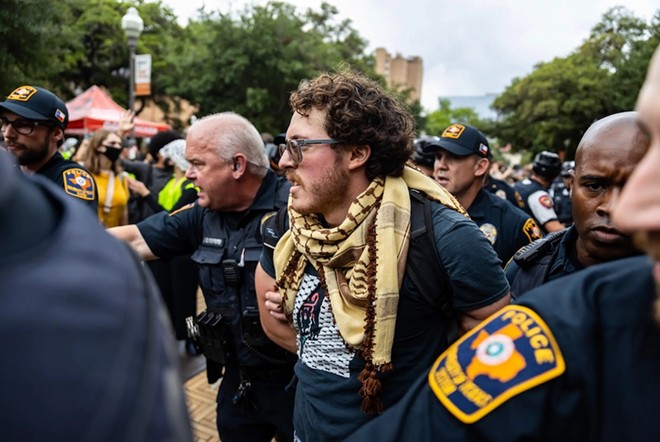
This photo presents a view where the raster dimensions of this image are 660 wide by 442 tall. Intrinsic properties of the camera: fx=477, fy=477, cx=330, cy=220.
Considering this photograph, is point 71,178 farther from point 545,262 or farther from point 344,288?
point 545,262

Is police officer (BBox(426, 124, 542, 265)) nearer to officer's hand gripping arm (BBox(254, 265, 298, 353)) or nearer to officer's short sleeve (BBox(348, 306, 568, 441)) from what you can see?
officer's hand gripping arm (BBox(254, 265, 298, 353))

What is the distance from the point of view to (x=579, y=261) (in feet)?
6.29

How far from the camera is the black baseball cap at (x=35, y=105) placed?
9.64 feet

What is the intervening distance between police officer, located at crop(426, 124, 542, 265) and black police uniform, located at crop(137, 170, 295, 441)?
1675mm

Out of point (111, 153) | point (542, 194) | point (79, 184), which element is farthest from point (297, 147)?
A: point (542, 194)

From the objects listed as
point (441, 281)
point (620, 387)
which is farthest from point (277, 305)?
point (620, 387)

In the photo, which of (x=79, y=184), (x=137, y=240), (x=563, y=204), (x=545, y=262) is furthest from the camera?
(x=563, y=204)

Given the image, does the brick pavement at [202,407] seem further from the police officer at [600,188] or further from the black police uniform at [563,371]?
the black police uniform at [563,371]

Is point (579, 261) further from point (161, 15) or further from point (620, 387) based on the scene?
point (161, 15)

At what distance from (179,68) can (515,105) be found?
2566 cm

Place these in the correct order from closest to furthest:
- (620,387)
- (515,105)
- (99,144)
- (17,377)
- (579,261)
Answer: (17,377)
(620,387)
(579,261)
(99,144)
(515,105)

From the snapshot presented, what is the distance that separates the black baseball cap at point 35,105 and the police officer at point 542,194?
163 inches

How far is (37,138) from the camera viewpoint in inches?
118

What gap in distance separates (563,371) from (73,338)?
2.45ft
